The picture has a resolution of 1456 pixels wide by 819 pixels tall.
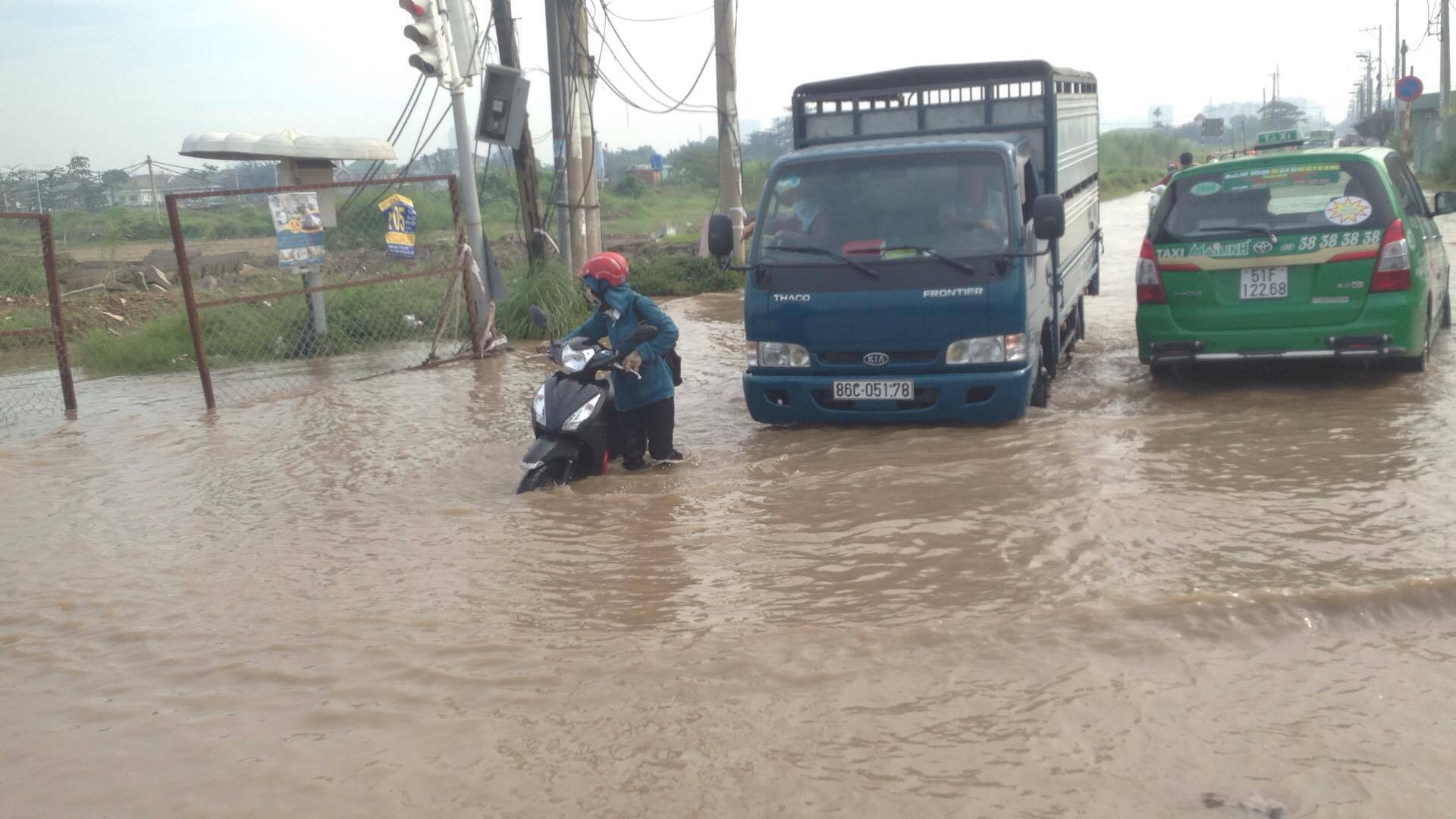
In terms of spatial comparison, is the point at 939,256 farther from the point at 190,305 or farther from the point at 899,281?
the point at 190,305

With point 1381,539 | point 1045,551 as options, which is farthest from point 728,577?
point 1381,539

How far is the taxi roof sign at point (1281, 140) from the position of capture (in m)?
9.66

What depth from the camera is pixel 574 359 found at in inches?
280

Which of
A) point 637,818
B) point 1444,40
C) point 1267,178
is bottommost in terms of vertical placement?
point 637,818

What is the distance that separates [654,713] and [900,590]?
4.67 feet

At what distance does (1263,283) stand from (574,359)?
4447mm

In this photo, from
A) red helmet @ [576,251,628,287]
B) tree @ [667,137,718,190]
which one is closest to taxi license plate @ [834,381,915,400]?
red helmet @ [576,251,628,287]

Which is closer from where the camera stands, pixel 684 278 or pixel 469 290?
pixel 469 290

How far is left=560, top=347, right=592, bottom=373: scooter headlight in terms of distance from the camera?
7090 millimetres

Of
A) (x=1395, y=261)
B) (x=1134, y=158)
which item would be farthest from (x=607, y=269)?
Result: (x=1134, y=158)

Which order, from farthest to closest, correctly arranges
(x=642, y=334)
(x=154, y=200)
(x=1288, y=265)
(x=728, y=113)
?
(x=154, y=200), (x=728, y=113), (x=1288, y=265), (x=642, y=334)

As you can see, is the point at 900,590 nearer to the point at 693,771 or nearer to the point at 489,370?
the point at 693,771

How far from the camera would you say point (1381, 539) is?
5.32 metres

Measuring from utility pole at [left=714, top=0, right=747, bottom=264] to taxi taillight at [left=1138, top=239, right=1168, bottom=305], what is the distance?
10835 millimetres
